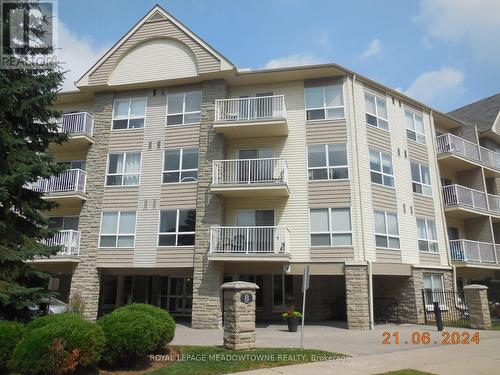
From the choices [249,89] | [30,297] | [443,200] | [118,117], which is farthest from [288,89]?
[30,297]

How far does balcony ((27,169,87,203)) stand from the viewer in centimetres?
2053

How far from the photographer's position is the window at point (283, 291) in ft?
71.4

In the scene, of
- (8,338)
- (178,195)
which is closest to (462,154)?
(178,195)

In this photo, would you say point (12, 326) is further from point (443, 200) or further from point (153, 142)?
point (443, 200)

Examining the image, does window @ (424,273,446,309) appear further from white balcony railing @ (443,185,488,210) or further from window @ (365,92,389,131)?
window @ (365,92,389,131)

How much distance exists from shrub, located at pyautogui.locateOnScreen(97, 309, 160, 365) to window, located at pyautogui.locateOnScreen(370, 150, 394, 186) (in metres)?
14.0

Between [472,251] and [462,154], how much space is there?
19.0 feet

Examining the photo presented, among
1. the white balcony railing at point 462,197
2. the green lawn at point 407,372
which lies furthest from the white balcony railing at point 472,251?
the green lawn at point 407,372

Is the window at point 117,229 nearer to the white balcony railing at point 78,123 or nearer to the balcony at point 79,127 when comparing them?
the balcony at point 79,127

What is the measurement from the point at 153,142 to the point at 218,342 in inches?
463

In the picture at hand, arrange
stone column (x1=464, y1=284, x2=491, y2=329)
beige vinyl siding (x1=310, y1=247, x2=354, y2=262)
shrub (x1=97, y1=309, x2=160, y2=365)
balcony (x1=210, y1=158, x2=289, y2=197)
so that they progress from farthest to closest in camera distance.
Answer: balcony (x1=210, y1=158, x2=289, y2=197) < beige vinyl siding (x1=310, y1=247, x2=354, y2=262) < stone column (x1=464, y1=284, x2=491, y2=329) < shrub (x1=97, y1=309, x2=160, y2=365)

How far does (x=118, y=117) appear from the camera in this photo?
22234mm

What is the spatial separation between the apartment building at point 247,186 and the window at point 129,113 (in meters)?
0.08

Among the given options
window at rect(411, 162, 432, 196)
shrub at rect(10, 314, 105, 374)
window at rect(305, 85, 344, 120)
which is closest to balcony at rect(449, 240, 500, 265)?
window at rect(411, 162, 432, 196)
